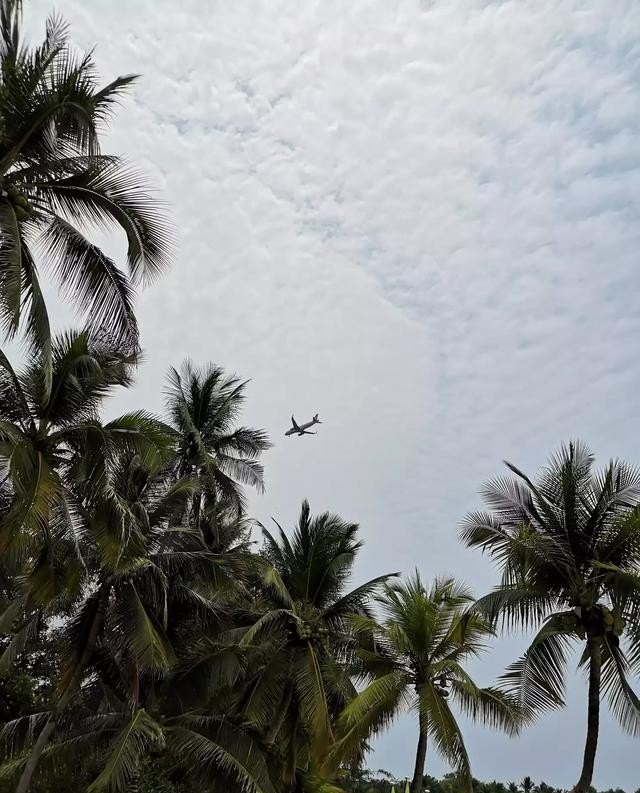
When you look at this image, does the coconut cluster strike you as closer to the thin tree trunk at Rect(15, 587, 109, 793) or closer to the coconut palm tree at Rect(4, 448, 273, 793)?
the coconut palm tree at Rect(4, 448, 273, 793)

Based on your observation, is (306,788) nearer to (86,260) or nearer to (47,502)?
(47,502)

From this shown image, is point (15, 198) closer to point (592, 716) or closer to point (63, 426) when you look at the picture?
point (63, 426)

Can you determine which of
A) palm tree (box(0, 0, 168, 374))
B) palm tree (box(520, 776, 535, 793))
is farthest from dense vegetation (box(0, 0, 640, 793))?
palm tree (box(520, 776, 535, 793))

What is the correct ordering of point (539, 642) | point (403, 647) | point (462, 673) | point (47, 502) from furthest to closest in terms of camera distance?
point (403, 647), point (462, 673), point (539, 642), point (47, 502)

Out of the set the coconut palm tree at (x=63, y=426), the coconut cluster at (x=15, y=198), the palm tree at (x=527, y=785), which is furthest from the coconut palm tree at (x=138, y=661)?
the palm tree at (x=527, y=785)

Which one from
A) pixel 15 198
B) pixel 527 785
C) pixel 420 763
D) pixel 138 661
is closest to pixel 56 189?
pixel 15 198

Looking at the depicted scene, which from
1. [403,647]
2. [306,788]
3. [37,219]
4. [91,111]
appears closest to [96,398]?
[37,219]

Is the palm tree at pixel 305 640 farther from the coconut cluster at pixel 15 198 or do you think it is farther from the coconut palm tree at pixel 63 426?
the coconut cluster at pixel 15 198
